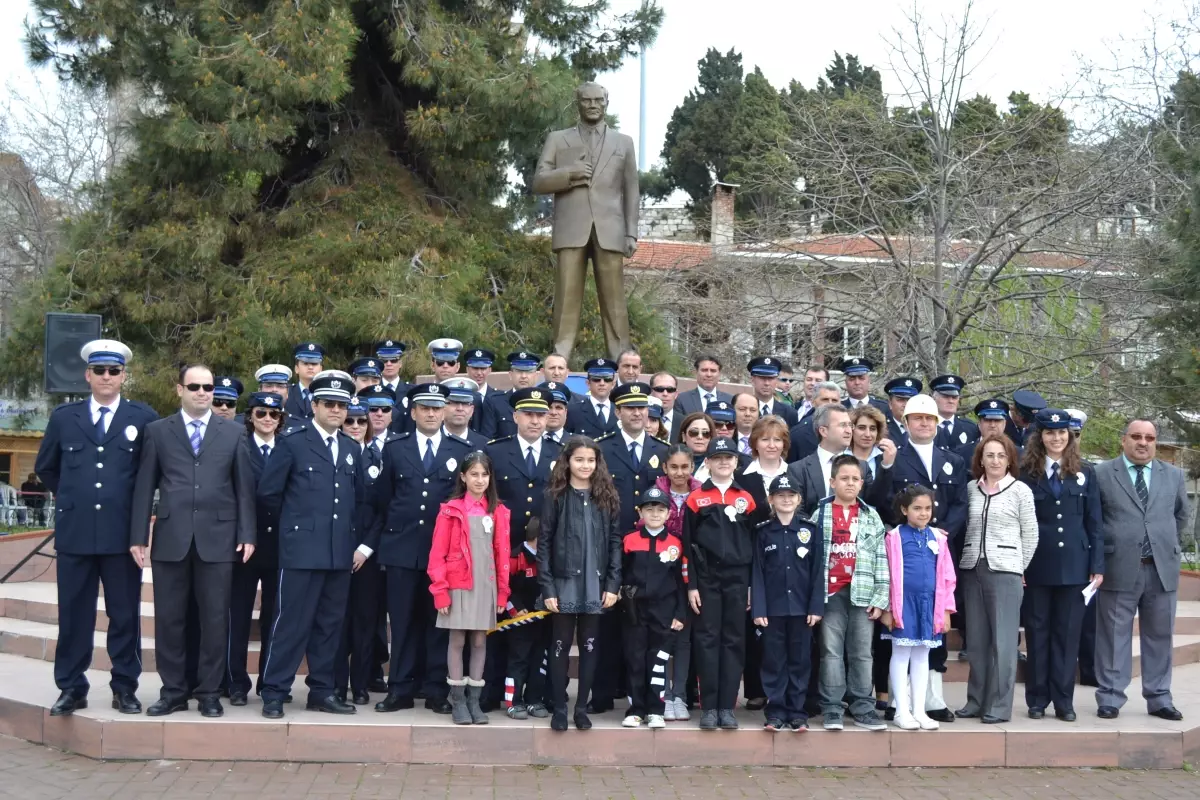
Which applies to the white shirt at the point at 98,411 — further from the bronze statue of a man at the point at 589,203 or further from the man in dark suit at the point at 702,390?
the bronze statue of a man at the point at 589,203

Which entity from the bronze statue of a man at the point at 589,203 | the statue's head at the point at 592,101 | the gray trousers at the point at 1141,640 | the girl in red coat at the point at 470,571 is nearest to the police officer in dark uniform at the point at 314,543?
the girl in red coat at the point at 470,571

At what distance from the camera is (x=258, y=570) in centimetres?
Answer: 799

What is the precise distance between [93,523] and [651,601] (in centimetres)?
322

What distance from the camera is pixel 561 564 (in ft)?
23.8

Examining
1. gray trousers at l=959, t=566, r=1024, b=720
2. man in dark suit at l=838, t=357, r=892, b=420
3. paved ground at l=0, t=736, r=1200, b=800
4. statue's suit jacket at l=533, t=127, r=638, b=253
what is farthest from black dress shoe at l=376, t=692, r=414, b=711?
statue's suit jacket at l=533, t=127, r=638, b=253

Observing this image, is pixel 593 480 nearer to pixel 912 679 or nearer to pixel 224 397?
pixel 912 679

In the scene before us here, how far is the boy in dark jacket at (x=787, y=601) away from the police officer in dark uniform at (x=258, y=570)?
9.54ft

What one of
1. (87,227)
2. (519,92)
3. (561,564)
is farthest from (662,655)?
(87,227)

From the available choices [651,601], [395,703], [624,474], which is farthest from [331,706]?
[624,474]

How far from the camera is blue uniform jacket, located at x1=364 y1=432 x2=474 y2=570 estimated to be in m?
7.74

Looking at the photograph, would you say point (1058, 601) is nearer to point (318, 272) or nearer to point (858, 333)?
point (318, 272)

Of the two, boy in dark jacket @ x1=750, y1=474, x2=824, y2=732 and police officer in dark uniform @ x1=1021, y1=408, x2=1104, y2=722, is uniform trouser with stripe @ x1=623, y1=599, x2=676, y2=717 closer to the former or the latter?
boy in dark jacket @ x1=750, y1=474, x2=824, y2=732

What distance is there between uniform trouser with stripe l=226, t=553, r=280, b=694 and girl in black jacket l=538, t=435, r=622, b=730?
1.69 m

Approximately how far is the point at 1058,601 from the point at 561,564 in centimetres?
323
